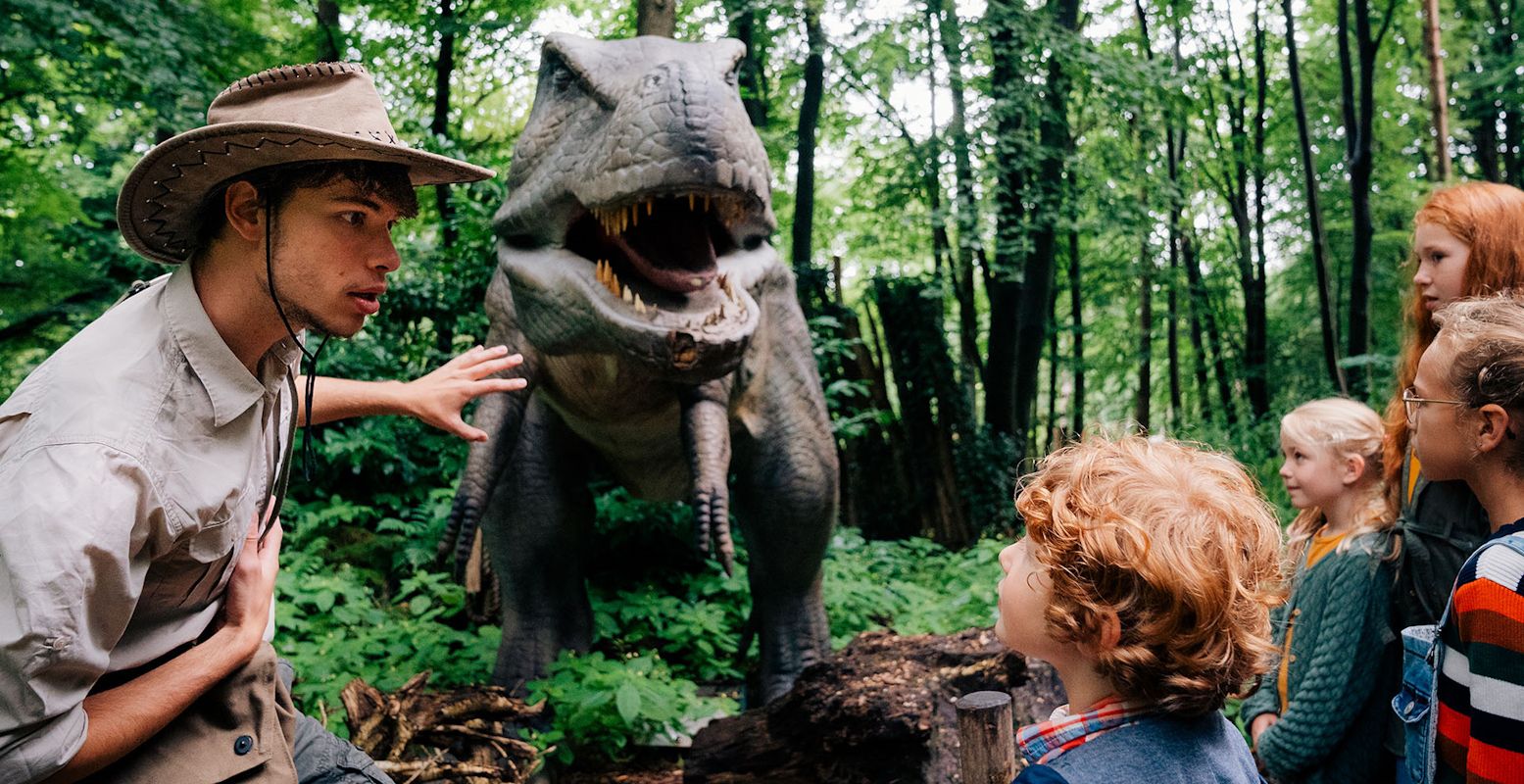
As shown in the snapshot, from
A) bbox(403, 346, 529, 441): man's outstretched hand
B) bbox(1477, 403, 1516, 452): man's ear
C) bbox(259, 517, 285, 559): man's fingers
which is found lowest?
bbox(259, 517, 285, 559): man's fingers

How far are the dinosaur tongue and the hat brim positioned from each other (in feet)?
5.26

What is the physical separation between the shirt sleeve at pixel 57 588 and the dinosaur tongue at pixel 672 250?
208 cm

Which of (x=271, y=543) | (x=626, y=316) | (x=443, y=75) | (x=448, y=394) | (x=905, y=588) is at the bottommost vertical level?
(x=905, y=588)

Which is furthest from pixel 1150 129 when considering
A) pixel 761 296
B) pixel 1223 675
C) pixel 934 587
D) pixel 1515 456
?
pixel 1223 675

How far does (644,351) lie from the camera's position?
3.26 metres

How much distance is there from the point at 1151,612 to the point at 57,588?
1409 millimetres

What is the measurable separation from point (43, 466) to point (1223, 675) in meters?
1.59

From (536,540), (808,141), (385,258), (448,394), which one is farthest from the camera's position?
(808,141)

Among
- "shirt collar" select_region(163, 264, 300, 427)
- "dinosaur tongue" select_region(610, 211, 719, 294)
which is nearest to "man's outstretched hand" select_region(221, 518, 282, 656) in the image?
"shirt collar" select_region(163, 264, 300, 427)

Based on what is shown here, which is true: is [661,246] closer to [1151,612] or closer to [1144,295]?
[1151,612]

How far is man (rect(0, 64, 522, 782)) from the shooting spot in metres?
1.37

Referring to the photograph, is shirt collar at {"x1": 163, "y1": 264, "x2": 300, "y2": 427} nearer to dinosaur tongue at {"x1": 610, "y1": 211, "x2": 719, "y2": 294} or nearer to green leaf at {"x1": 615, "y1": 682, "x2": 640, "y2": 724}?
dinosaur tongue at {"x1": 610, "y1": 211, "x2": 719, "y2": 294}

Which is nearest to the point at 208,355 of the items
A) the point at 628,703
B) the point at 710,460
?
the point at 710,460

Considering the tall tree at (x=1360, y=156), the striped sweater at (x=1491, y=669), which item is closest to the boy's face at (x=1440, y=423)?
the striped sweater at (x=1491, y=669)
